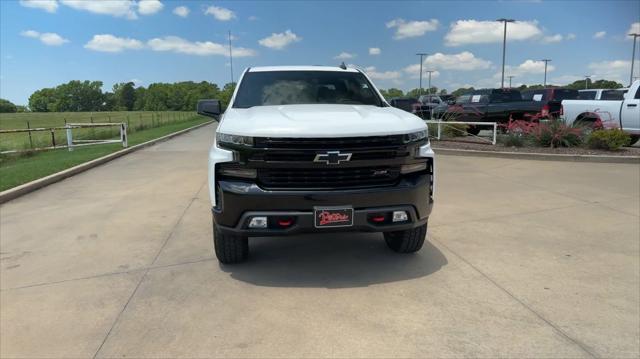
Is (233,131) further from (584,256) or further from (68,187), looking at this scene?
(68,187)

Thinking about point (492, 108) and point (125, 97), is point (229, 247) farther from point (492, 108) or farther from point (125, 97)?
point (125, 97)

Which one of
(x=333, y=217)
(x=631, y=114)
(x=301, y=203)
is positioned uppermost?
(x=631, y=114)

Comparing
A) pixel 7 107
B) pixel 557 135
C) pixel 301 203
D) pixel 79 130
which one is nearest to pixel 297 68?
pixel 301 203

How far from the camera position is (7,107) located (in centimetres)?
13038

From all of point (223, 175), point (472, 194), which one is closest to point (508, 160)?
point (472, 194)

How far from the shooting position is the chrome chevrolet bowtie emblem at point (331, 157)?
12.0ft

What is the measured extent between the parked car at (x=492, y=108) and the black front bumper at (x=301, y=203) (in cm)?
1339

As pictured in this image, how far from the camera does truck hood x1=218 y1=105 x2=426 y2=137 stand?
11.9ft

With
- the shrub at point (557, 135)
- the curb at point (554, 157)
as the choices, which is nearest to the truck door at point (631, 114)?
the shrub at point (557, 135)

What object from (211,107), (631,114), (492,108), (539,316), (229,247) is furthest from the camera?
(492,108)

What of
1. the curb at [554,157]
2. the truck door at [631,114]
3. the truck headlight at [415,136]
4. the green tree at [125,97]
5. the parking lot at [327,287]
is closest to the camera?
the parking lot at [327,287]

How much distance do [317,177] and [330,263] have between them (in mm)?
1126

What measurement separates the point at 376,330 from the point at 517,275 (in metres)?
1.64

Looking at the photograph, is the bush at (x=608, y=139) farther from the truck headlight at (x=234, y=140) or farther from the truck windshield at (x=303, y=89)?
the truck headlight at (x=234, y=140)
